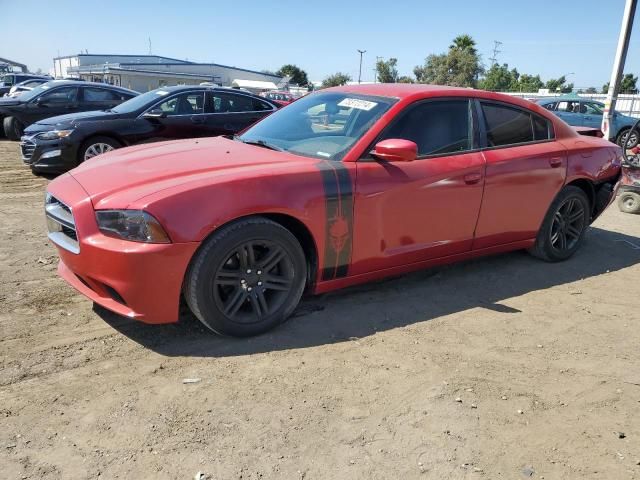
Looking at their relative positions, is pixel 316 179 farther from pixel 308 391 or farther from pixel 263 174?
pixel 308 391

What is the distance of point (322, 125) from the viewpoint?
417 cm

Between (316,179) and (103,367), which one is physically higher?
(316,179)

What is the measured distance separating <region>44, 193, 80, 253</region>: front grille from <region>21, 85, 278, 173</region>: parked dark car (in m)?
5.05

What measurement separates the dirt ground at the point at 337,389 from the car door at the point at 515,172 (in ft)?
1.96

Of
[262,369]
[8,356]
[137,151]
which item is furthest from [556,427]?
[137,151]

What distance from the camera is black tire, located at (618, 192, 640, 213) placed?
7729 mm

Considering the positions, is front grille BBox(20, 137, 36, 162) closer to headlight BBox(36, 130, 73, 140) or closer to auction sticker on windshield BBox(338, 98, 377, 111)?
headlight BBox(36, 130, 73, 140)

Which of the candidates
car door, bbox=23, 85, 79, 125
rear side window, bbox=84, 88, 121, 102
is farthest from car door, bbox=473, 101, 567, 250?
car door, bbox=23, 85, 79, 125

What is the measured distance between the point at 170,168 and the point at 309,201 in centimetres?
91

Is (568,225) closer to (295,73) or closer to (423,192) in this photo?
(423,192)

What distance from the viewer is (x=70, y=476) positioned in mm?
2248

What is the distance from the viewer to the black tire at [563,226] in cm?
505

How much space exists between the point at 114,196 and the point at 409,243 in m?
2.06

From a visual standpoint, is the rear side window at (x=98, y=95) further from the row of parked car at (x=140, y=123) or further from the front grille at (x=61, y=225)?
the front grille at (x=61, y=225)
